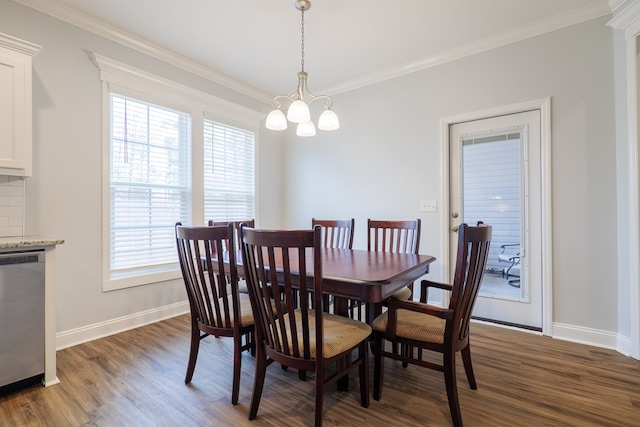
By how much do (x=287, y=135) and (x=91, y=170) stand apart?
8.24 feet

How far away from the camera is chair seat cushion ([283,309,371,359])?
146cm

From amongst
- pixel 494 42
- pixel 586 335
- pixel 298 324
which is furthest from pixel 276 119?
pixel 586 335

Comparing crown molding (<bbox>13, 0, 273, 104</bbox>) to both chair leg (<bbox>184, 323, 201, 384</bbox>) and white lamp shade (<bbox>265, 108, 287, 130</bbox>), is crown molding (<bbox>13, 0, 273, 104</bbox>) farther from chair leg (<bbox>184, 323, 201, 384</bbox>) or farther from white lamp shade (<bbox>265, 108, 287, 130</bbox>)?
chair leg (<bbox>184, 323, 201, 384</bbox>)

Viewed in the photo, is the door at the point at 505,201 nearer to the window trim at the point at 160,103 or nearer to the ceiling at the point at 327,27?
the ceiling at the point at 327,27

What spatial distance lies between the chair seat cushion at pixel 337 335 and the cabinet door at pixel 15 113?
2.12 meters

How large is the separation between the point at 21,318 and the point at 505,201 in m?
3.76

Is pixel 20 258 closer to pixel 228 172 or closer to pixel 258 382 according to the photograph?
pixel 258 382

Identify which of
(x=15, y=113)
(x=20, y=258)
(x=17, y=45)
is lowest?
(x=20, y=258)

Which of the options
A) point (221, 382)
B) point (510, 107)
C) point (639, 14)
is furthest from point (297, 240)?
point (639, 14)

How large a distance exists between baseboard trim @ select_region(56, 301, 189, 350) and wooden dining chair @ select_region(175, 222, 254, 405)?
1.27 m

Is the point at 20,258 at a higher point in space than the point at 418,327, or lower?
higher

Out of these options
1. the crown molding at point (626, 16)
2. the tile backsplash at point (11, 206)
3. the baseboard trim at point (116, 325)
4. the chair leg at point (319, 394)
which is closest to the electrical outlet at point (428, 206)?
the crown molding at point (626, 16)

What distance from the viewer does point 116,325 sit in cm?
275

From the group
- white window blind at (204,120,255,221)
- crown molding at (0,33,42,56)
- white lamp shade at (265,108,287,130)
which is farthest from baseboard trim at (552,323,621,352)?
crown molding at (0,33,42,56)
